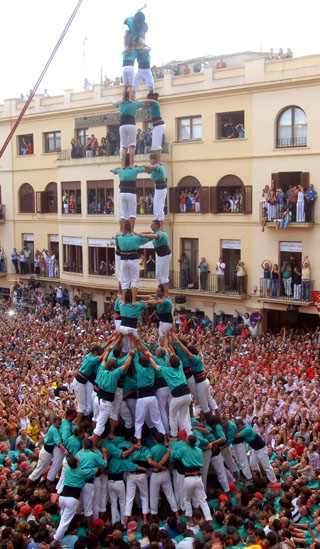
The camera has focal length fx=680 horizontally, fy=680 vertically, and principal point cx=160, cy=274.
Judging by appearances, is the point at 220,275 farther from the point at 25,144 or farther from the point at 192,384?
the point at 25,144

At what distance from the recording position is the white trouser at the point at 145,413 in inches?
500

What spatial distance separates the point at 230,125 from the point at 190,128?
87.6 inches

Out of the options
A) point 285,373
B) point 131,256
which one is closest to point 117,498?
point 131,256

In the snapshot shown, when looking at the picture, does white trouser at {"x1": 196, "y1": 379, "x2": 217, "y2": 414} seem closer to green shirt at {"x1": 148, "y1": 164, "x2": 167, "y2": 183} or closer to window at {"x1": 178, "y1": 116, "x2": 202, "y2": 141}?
green shirt at {"x1": 148, "y1": 164, "x2": 167, "y2": 183}

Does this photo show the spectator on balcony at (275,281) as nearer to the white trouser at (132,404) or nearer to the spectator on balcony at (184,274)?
the spectator on balcony at (184,274)

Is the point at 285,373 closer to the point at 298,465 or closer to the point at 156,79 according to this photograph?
the point at 298,465

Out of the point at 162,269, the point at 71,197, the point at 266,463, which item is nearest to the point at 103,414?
the point at 266,463

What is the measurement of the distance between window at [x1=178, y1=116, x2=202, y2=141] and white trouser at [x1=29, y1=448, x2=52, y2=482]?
66.7 feet

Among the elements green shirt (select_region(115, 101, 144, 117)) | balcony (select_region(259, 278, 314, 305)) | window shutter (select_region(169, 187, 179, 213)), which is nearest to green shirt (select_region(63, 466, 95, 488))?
green shirt (select_region(115, 101, 144, 117))

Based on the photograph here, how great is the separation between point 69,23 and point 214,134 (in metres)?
19.2

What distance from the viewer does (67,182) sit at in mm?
34375

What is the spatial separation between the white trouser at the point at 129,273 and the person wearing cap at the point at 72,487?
3807mm

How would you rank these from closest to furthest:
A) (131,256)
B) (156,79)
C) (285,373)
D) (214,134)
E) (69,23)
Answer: (69,23)
(131,256)
(285,373)
(214,134)
(156,79)

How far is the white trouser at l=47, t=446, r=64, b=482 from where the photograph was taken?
12.7m
